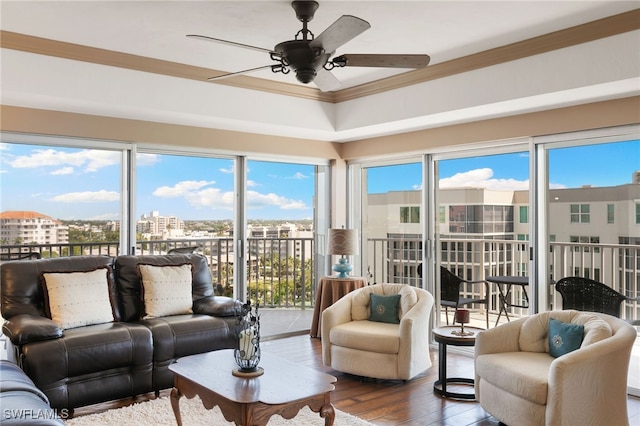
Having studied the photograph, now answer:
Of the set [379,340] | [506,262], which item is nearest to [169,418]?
[379,340]

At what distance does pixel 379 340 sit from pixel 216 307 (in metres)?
1.42

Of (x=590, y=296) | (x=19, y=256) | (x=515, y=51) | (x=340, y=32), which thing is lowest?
(x=590, y=296)

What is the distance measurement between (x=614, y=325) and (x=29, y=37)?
464 centimetres

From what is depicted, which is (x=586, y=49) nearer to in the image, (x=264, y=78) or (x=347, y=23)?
(x=347, y=23)

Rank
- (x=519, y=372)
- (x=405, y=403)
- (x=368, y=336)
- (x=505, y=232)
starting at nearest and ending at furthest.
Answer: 1. (x=519, y=372)
2. (x=405, y=403)
3. (x=368, y=336)
4. (x=505, y=232)

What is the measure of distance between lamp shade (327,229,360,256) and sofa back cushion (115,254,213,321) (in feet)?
4.88

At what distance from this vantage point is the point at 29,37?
4.18 meters

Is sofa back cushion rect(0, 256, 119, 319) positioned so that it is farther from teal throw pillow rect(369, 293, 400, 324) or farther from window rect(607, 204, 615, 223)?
window rect(607, 204, 615, 223)

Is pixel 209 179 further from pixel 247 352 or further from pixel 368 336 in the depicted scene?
pixel 247 352

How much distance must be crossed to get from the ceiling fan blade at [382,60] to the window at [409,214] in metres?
2.96

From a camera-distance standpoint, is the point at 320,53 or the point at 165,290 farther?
the point at 165,290

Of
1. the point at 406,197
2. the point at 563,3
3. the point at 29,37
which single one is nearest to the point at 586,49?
the point at 563,3

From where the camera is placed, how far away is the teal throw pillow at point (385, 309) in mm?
4895

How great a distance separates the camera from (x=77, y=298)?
4191 mm
